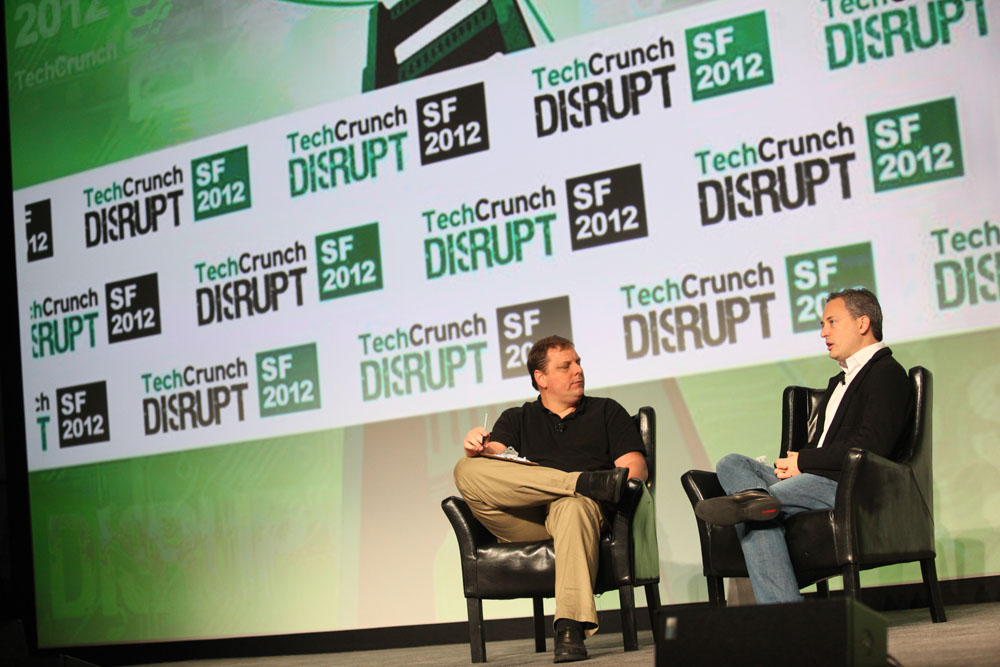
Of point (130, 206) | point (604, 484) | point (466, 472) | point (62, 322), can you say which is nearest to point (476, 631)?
point (466, 472)

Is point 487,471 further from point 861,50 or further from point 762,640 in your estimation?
point 861,50

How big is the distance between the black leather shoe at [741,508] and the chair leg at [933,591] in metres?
0.62

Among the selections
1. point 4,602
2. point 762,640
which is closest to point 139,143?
point 4,602

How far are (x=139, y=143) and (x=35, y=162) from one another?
733 mm

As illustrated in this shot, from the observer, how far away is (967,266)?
147 inches

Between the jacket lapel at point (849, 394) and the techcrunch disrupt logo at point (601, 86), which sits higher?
the techcrunch disrupt logo at point (601, 86)

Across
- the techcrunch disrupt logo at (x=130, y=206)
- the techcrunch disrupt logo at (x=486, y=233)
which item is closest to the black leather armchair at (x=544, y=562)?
the techcrunch disrupt logo at (x=486, y=233)

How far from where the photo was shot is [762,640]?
1.84m

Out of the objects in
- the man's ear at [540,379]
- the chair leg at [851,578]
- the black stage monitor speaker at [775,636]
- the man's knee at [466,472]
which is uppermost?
the man's ear at [540,379]

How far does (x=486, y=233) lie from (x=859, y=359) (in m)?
1.80

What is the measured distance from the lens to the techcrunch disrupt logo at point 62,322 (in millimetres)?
5539

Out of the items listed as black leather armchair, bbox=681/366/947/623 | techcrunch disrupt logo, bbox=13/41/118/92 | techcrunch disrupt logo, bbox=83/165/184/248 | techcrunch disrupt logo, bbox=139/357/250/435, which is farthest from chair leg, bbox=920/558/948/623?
techcrunch disrupt logo, bbox=13/41/118/92

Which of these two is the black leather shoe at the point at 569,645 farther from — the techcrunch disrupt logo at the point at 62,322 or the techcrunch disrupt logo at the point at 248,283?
the techcrunch disrupt logo at the point at 62,322

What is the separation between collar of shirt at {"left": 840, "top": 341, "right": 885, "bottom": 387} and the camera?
3.19 metres
